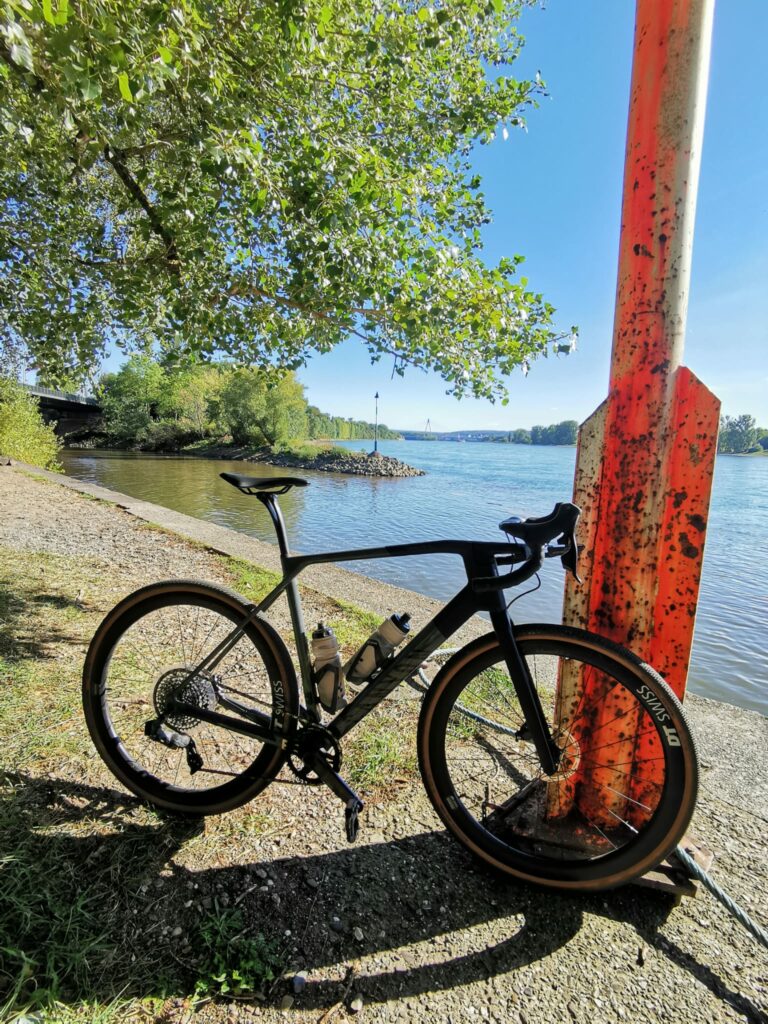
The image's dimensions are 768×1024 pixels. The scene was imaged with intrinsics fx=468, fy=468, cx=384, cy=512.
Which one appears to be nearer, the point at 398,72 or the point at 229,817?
the point at 229,817

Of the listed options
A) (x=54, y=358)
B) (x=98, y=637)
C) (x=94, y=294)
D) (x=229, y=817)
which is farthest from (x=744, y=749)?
(x=54, y=358)

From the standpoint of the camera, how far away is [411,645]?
179 centimetres

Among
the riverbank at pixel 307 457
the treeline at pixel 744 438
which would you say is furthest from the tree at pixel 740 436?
the riverbank at pixel 307 457

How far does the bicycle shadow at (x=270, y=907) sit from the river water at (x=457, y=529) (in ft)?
18.1

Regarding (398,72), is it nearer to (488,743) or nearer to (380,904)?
(488,743)

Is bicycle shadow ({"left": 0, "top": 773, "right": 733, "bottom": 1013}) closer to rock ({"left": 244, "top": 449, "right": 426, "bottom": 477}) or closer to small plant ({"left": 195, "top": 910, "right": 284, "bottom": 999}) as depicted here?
small plant ({"left": 195, "top": 910, "right": 284, "bottom": 999})

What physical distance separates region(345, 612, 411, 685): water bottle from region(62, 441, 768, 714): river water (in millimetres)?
5894

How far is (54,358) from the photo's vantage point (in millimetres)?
5590

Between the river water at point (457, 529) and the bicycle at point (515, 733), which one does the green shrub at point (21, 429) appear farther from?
the bicycle at point (515, 733)

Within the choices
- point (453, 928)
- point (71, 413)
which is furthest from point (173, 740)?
point (71, 413)

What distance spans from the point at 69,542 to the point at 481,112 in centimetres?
709

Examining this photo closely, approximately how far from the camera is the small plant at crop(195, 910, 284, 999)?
1350 mm

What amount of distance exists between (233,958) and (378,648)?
1.02 meters

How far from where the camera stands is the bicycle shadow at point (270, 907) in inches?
54.5
